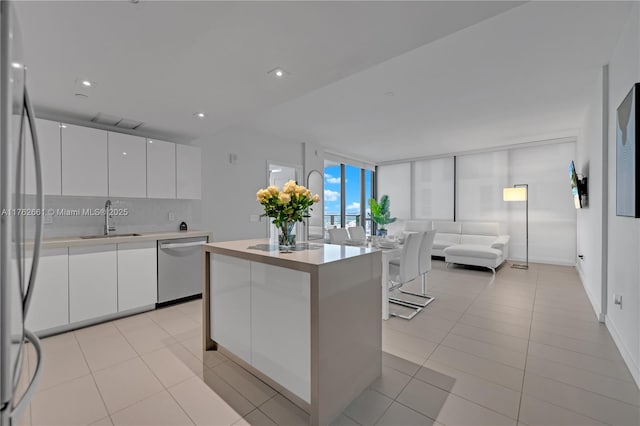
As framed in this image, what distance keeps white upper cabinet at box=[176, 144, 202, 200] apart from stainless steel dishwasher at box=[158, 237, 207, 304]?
2.18 feet

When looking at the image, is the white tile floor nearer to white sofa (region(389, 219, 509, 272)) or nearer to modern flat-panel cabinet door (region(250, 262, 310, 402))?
modern flat-panel cabinet door (region(250, 262, 310, 402))

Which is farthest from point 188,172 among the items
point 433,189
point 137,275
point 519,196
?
point 519,196

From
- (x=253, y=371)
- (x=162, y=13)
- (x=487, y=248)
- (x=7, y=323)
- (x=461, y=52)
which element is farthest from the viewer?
(x=487, y=248)

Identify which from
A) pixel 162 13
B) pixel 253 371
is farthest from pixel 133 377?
pixel 162 13

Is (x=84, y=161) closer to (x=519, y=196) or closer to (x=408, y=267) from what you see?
(x=408, y=267)

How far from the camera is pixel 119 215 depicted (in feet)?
11.9

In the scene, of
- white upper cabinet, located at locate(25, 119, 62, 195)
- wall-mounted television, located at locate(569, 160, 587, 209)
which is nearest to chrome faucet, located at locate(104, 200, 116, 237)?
white upper cabinet, located at locate(25, 119, 62, 195)

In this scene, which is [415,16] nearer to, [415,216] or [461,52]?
[461,52]

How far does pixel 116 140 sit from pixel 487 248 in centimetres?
614

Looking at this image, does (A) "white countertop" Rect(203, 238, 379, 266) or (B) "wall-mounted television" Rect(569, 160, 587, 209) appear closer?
(A) "white countertop" Rect(203, 238, 379, 266)

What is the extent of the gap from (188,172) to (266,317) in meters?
2.82

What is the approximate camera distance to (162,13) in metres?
1.63

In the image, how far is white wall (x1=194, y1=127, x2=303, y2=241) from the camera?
443 centimetres

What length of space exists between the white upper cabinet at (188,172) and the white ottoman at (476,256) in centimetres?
476
